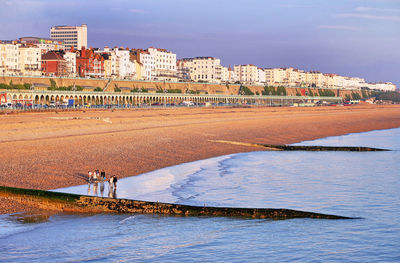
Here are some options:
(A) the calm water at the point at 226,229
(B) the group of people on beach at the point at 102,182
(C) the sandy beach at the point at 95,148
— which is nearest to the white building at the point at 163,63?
(C) the sandy beach at the point at 95,148

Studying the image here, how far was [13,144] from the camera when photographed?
29.6 m

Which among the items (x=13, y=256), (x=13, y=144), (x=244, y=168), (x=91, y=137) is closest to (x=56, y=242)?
(x=13, y=256)

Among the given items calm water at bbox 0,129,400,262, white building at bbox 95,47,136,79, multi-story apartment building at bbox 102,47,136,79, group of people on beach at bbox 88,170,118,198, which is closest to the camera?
calm water at bbox 0,129,400,262

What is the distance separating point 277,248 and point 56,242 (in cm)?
558

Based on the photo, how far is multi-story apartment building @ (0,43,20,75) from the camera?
130m

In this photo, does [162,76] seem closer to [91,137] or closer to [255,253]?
[91,137]

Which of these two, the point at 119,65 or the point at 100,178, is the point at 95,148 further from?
the point at 119,65

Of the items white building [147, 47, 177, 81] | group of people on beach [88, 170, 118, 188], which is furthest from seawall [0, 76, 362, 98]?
group of people on beach [88, 170, 118, 188]

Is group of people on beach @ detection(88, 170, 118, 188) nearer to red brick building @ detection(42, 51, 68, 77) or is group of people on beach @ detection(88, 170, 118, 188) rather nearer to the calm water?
the calm water

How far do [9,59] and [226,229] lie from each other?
130 m

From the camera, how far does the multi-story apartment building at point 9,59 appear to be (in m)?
130

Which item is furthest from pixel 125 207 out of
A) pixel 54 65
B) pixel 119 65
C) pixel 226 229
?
pixel 119 65

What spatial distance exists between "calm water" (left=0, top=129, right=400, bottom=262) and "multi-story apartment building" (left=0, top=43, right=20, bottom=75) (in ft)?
385

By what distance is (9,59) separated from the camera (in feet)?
440
